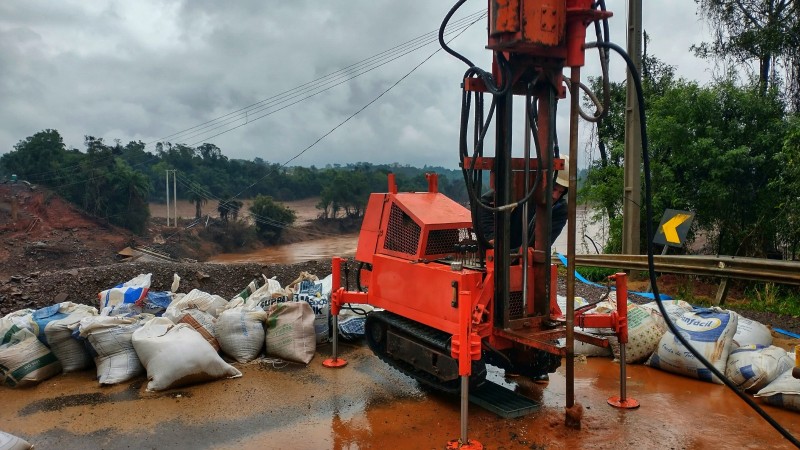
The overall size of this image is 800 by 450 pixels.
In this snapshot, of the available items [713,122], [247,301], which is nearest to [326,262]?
[247,301]

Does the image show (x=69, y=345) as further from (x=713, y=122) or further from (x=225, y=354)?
(x=713, y=122)

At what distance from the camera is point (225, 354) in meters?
5.34

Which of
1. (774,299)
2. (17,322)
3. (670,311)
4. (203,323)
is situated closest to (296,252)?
Result: (774,299)

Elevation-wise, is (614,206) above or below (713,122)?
below

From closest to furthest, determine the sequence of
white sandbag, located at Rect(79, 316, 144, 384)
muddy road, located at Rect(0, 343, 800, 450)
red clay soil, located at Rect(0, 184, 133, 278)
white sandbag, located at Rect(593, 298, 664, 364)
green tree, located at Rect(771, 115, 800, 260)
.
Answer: muddy road, located at Rect(0, 343, 800, 450) → white sandbag, located at Rect(79, 316, 144, 384) → white sandbag, located at Rect(593, 298, 664, 364) → green tree, located at Rect(771, 115, 800, 260) → red clay soil, located at Rect(0, 184, 133, 278)

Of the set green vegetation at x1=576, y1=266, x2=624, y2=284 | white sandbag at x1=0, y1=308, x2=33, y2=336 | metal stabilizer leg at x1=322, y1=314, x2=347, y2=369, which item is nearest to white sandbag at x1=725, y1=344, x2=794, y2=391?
metal stabilizer leg at x1=322, y1=314, x2=347, y2=369

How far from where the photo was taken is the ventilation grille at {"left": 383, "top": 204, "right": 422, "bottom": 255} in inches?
176

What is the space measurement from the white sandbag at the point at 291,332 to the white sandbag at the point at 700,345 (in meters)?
3.01

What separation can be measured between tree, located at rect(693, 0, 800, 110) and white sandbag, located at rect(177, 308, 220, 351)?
32.2ft

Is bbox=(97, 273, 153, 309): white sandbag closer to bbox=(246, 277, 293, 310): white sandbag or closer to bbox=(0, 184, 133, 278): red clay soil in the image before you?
bbox=(246, 277, 293, 310): white sandbag

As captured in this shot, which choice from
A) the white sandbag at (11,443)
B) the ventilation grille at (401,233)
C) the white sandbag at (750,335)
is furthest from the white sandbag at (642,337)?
the white sandbag at (11,443)

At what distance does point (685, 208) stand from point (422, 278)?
7.43 meters

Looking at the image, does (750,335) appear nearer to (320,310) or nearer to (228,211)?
(320,310)

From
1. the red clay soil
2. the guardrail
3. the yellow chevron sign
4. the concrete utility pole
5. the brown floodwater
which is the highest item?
the concrete utility pole
